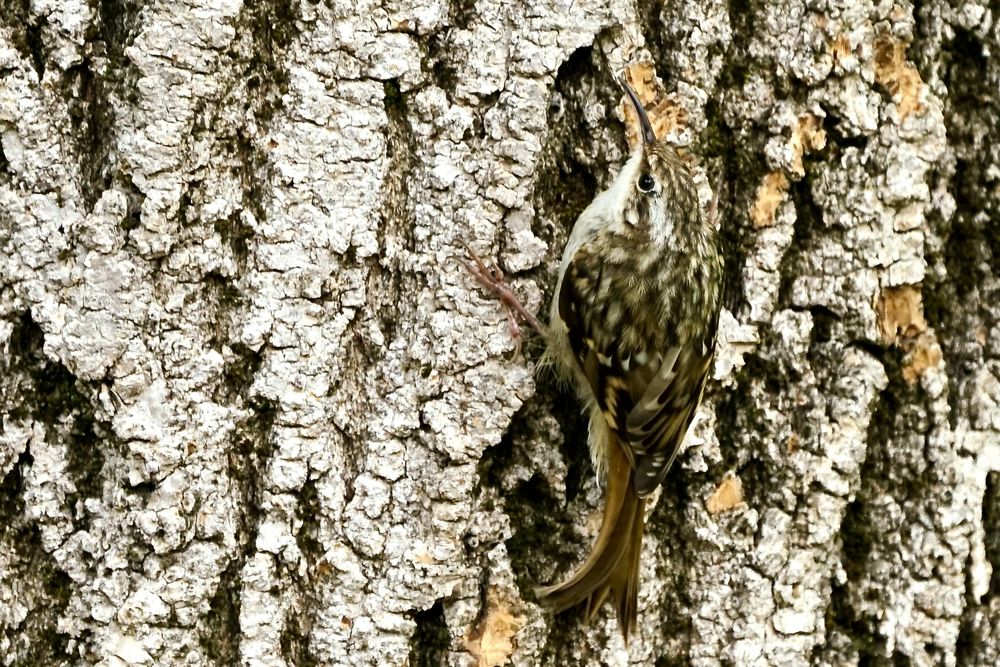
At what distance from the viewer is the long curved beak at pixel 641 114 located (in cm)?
188

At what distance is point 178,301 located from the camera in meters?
1.71

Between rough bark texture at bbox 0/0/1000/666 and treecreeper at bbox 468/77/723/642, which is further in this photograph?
treecreeper at bbox 468/77/723/642

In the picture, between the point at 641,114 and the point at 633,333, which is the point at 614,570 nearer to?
the point at 633,333

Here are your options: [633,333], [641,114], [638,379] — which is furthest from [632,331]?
[641,114]

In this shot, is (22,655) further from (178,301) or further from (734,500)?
(734,500)

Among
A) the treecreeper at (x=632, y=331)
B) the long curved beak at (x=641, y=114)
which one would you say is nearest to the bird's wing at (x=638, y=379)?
the treecreeper at (x=632, y=331)

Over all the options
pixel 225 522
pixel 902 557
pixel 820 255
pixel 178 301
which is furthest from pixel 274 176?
pixel 902 557

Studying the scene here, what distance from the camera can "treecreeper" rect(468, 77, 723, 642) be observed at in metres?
1.89

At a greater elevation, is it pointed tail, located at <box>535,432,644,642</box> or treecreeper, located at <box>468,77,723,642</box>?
treecreeper, located at <box>468,77,723,642</box>

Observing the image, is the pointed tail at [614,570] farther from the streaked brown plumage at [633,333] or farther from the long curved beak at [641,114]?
the long curved beak at [641,114]

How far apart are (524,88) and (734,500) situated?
0.83 metres

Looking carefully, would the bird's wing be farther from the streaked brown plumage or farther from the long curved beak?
the long curved beak

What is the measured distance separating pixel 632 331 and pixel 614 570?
54cm

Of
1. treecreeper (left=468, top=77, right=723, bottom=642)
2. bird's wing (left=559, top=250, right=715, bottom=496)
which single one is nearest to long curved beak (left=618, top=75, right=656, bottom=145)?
treecreeper (left=468, top=77, right=723, bottom=642)
